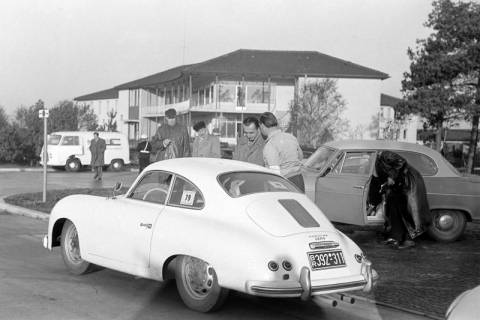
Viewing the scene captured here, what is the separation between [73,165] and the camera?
32.7m

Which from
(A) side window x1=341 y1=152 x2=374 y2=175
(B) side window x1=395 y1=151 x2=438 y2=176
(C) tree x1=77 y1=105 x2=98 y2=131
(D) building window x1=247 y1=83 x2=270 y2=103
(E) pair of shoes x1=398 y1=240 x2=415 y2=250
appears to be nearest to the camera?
(E) pair of shoes x1=398 y1=240 x2=415 y2=250

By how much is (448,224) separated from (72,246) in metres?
6.34

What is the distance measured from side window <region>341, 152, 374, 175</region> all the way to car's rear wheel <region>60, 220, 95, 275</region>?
4.94 m

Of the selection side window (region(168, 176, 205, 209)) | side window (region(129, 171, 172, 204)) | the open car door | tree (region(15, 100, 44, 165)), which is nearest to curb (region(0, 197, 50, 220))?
the open car door

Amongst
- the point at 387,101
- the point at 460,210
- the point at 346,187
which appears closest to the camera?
the point at 346,187

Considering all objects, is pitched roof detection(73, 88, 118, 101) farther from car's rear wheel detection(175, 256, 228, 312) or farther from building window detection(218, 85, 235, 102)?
car's rear wheel detection(175, 256, 228, 312)

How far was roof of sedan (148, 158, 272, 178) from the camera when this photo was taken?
21.9ft

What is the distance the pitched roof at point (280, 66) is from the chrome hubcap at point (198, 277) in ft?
147

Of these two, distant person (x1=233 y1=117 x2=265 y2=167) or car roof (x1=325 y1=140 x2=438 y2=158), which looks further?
car roof (x1=325 y1=140 x2=438 y2=158)

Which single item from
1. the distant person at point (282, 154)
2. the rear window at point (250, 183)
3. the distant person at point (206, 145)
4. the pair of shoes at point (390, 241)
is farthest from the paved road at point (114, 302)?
the pair of shoes at point (390, 241)

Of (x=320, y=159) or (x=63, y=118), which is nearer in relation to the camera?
(x=320, y=159)

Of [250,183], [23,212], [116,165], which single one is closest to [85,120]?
[116,165]

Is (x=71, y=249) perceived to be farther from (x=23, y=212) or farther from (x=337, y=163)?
(x=23, y=212)

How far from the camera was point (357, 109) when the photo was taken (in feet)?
177
